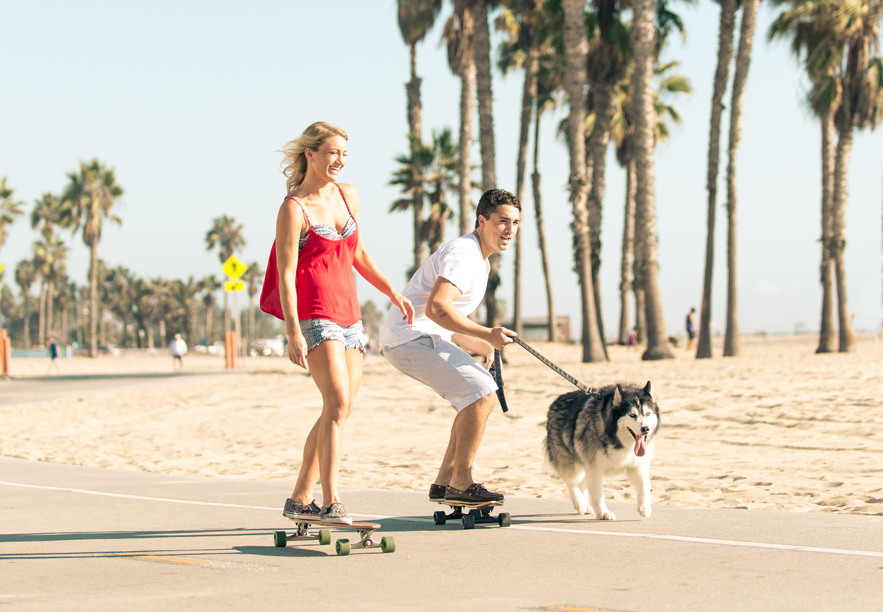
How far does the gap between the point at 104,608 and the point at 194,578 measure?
0.71 m

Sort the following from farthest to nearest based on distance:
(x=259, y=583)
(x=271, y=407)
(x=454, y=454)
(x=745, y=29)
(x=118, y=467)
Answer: (x=745, y=29), (x=271, y=407), (x=118, y=467), (x=454, y=454), (x=259, y=583)

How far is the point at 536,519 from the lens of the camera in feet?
23.8

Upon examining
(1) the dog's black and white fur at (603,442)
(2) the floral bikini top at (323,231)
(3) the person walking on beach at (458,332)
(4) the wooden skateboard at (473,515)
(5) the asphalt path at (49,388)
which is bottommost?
(5) the asphalt path at (49,388)

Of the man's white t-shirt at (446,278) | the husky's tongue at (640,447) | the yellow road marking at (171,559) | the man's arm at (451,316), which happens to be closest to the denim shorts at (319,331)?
the man's arm at (451,316)

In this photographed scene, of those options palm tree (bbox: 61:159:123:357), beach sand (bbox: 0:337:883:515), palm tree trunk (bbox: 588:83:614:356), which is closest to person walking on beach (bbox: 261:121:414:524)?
beach sand (bbox: 0:337:883:515)

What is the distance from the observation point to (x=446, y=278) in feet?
21.1

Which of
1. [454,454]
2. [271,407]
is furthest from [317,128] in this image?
[271,407]

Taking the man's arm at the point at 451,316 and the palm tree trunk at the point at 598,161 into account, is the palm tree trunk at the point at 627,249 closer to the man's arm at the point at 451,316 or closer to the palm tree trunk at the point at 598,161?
the palm tree trunk at the point at 598,161

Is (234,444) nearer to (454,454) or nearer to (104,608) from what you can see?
(454,454)

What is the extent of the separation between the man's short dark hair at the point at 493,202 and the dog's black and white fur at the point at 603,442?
140cm

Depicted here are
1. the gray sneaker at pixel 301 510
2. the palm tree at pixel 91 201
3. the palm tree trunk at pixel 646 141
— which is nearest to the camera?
the gray sneaker at pixel 301 510

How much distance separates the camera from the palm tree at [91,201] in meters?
69.9

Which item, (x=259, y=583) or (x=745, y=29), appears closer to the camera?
(x=259, y=583)

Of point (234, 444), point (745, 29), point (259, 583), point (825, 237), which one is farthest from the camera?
point (825, 237)
